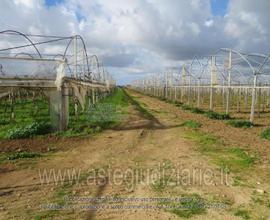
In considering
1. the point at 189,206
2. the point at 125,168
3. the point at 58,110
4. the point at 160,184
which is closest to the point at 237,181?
the point at 160,184

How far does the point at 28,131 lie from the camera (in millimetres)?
11961

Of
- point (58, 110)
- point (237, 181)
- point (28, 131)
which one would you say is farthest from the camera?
point (58, 110)

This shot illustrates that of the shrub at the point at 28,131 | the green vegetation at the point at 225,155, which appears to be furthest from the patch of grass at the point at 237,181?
the shrub at the point at 28,131

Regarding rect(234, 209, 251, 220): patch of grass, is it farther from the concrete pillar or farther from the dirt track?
the concrete pillar

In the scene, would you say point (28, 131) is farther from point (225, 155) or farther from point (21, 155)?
point (225, 155)

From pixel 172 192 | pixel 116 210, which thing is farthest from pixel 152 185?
pixel 116 210

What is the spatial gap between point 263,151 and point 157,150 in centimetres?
290

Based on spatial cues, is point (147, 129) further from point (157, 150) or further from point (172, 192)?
point (172, 192)

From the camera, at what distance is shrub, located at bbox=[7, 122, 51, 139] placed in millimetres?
11578

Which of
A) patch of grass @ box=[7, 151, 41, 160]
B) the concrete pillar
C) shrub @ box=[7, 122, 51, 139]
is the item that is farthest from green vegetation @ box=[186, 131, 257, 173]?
shrub @ box=[7, 122, 51, 139]

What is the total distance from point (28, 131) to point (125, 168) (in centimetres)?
506

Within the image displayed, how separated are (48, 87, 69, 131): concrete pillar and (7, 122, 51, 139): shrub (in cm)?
33

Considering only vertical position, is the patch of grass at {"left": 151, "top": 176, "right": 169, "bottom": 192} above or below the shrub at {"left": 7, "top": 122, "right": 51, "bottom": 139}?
below

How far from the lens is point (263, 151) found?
401 inches
